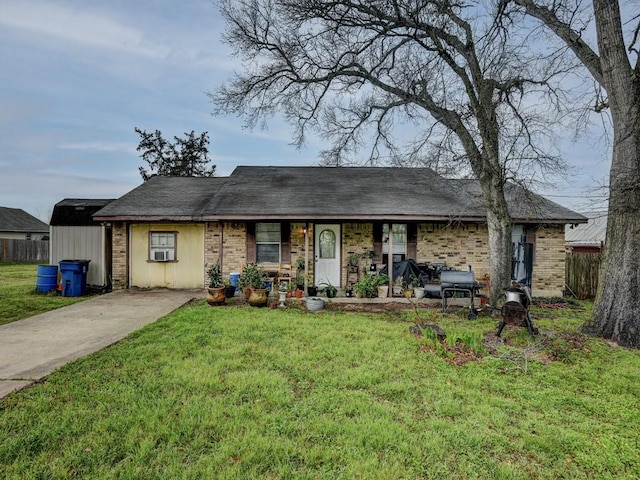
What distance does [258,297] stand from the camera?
8.44m

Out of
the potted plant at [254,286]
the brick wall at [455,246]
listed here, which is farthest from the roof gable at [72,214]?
the brick wall at [455,246]

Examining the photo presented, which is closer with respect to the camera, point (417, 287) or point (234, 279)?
point (417, 287)

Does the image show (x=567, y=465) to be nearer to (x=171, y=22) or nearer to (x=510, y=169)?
(x=510, y=169)

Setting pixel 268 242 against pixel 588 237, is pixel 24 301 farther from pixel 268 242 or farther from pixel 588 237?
pixel 588 237

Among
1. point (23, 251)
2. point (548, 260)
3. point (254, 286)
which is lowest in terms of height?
point (254, 286)

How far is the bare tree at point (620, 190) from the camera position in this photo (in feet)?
20.0

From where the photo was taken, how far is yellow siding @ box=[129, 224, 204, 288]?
11023 millimetres

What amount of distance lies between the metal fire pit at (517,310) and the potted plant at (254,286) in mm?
5260

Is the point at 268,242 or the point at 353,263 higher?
the point at 268,242

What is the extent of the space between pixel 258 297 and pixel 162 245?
4.68 metres

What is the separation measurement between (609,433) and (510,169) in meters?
→ 6.78

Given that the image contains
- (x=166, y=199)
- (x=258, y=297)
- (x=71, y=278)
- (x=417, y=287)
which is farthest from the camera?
(x=166, y=199)

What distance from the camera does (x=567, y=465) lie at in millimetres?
2674

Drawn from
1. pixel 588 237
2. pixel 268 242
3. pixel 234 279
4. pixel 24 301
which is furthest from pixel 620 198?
pixel 588 237
